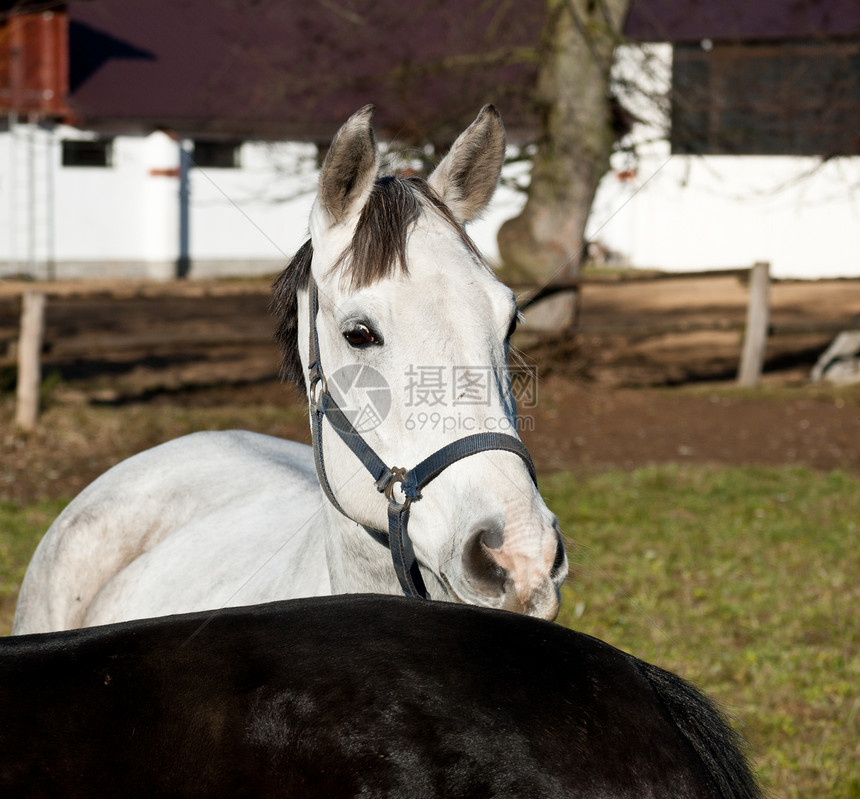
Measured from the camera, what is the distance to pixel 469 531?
63.4 inches

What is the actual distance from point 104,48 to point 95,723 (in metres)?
22.5

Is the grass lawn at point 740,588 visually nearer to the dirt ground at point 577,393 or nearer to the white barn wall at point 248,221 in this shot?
the dirt ground at point 577,393

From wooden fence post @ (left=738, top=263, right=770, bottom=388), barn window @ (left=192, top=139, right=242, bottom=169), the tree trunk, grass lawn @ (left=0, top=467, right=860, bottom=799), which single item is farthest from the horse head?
barn window @ (left=192, top=139, right=242, bottom=169)

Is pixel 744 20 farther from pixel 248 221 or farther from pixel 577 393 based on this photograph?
pixel 577 393

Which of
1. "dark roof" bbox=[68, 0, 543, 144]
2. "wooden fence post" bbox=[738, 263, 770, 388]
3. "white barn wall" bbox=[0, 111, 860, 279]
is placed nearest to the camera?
"dark roof" bbox=[68, 0, 543, 144]

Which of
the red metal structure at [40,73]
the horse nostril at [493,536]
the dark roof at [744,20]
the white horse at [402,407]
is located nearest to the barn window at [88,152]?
the red metal structure at [40,73]

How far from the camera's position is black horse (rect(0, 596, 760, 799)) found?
1078 millimetres

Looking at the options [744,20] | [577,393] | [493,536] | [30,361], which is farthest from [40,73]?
[493,536]

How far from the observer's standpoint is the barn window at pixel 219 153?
2108cm

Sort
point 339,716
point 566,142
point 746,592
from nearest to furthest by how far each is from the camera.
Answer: point 339,716
point 746,592
point 566,142

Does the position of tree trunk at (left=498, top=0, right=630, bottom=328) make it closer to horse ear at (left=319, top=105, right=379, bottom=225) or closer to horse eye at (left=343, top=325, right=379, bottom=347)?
horse ear at (left=319, top=105, right=379, bottom=225)

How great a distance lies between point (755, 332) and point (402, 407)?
955 centimetres

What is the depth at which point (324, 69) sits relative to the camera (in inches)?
439

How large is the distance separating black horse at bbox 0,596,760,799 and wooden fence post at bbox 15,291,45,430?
7061 millimetres
